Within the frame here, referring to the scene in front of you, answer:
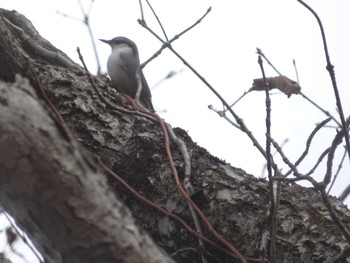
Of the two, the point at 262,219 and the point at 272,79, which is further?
the point at 272,79

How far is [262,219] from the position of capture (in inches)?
82.8

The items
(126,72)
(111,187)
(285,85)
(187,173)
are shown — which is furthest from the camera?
(126,72)

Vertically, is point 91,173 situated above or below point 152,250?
above

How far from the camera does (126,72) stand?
4.67m

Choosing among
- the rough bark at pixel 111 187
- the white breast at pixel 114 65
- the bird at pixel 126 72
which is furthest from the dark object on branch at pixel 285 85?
the white breast at pixel 114 65

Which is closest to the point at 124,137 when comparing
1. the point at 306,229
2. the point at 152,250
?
the point at 306,229

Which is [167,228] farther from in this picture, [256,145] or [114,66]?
[114,66]

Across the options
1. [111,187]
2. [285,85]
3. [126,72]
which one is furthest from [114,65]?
[111,187]

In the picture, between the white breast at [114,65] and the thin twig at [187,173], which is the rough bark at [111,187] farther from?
the white breast at [114,65]

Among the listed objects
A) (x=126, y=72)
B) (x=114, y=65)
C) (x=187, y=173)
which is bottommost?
(x=187, y=173)

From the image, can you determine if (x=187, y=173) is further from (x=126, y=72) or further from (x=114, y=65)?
(x=114, y=65)

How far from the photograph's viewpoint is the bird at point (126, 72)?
4496 millimetres

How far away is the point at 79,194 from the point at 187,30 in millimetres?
1786

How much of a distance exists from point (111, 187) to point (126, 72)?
320cm
